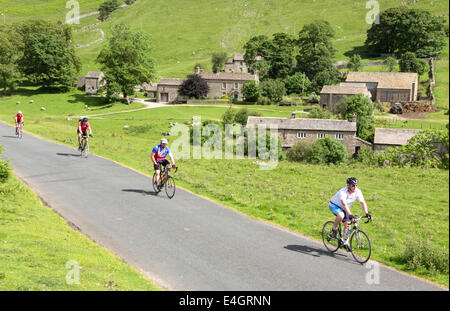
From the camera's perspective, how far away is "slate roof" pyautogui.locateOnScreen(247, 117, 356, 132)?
6806 cm

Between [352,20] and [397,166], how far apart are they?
15529 centimetres

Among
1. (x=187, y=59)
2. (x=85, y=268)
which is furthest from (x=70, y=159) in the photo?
(x=187, y=59)

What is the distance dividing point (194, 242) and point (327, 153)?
40.0 m

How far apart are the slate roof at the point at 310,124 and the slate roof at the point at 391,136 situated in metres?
4.49

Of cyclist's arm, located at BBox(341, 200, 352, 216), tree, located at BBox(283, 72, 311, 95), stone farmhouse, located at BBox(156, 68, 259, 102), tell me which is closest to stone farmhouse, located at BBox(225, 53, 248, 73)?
tree, located at BBox(283, 72, 311, 95)

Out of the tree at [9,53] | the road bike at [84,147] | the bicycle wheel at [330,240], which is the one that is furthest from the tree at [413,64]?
the bicycle wheel at [330,240]

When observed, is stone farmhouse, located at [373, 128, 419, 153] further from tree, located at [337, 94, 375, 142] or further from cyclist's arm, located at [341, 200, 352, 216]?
cyclist's arm, located at [341, 200, 352, 216]

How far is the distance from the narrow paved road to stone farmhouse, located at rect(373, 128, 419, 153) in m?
47.4

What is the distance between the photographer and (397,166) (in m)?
37.3

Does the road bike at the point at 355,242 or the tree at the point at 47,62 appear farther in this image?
the tree at the point at 47,62

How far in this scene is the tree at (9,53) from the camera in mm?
102438

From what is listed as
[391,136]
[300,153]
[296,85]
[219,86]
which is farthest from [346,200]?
[296,85]

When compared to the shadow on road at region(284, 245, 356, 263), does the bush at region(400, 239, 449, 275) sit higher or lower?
higher

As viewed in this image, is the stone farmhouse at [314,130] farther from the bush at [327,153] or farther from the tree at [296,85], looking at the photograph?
the tree at [296,85]
